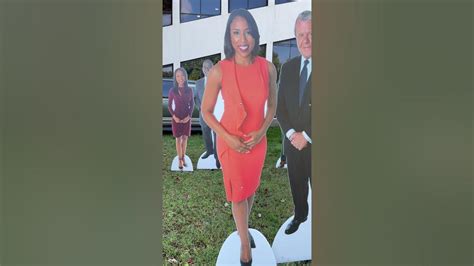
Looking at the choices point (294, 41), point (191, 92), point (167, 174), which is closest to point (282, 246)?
point (167, 174)

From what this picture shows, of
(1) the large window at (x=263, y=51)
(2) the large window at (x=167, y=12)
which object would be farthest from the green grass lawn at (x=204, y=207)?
(2) the large window at (x=167, y=12)

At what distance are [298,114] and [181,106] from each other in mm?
938

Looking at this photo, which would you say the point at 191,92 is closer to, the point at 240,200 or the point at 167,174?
the point at 167,174

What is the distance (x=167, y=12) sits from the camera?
2.88 meters

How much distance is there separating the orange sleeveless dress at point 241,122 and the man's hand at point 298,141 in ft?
0.75

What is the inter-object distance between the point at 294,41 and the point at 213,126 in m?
0.94

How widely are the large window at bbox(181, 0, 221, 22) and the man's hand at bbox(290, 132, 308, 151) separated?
3.77 feet

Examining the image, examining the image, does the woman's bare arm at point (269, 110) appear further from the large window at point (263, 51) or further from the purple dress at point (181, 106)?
the purple dress at point (181, 106)

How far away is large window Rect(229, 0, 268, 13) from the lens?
2.94 m

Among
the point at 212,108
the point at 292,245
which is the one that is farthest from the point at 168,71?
the point at 292,245

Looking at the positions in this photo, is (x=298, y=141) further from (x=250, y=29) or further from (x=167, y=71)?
(x=167, y=71)

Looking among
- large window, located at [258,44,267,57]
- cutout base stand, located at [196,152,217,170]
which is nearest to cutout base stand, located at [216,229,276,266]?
cutout base stand, located at [196,152,217,170]

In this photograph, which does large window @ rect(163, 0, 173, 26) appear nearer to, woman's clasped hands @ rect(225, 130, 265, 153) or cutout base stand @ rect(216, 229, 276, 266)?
woman's clasped hands @ rect(225, 130, 265, 153)

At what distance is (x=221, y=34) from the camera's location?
2939 mm
